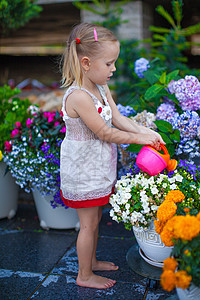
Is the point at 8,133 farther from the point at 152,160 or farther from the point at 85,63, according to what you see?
the point at 152,160

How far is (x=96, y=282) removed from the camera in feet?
6.84

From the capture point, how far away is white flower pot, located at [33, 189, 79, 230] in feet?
8.99

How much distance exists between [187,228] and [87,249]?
0.76 m

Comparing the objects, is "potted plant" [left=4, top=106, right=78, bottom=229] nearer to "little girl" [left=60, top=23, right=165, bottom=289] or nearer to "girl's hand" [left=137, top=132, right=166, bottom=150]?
"little girl" [left=60, top=23, right=165, bottom=289]

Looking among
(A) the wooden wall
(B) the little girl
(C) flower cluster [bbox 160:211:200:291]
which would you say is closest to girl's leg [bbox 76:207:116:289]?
(B) the little girl

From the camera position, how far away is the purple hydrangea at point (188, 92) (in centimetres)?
224

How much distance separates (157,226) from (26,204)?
1.97 m

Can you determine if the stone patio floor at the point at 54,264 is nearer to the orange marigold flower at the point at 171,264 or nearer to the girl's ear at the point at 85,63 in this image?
the orange marigold flower at the point at 171,264

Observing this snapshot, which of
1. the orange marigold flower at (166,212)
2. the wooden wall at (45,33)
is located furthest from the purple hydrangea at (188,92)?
the wooden wall at (45,33)

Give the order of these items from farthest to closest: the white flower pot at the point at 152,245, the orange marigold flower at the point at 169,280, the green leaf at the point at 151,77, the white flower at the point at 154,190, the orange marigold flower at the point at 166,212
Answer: the green leaf at the point at 151,77 → the white flower pot at the point at 152,245 → the white flower at the point at 154,190 → the orange marigold flower at the point at 166,212 → the orange marigold flower at the point at 169,280

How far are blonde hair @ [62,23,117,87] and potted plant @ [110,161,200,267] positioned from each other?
2.23ft

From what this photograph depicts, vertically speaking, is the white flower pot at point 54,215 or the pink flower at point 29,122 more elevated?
the pink flower at point 29,122

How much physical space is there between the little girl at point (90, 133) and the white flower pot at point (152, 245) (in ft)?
0.91

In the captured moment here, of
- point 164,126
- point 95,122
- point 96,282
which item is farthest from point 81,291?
point 164,126
